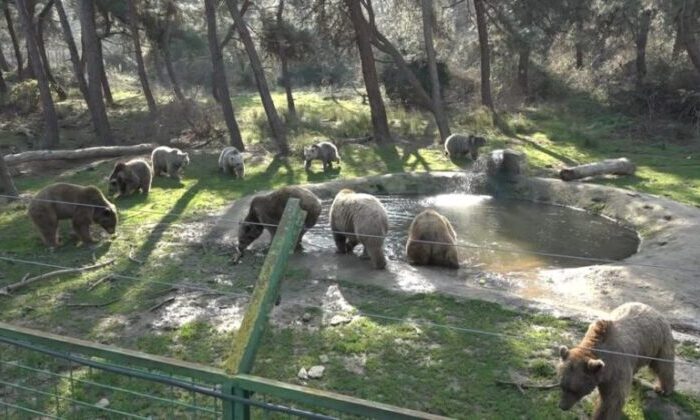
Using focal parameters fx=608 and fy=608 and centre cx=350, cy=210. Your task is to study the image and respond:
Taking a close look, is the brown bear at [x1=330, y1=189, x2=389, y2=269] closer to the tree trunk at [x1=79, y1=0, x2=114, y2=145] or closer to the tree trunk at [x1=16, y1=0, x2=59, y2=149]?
the tree trunk at [x1=79, y1=0, x2=114, y2=145]

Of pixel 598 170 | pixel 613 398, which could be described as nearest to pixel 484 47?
pixel 598 170

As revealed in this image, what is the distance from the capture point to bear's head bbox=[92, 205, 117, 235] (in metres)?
10.3

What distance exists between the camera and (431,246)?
9.30 m

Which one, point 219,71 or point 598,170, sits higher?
point 219,71

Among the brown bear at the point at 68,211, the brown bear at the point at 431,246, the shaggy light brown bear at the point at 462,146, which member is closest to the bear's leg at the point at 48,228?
the brown bear at the point at 68,211

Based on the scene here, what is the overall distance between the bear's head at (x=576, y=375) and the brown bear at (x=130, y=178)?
11.5 m

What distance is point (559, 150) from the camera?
20125 mm

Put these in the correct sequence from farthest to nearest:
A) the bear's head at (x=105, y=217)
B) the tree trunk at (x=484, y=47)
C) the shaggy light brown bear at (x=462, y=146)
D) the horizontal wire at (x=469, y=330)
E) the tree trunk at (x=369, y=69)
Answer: the tree trunk at (x=484, y=47) → the tree trunk at (x=369, y=69) → the shaggy light brown bear at (x=462, y=146) → the bear's head at (x=105, y=217) → the horizontal wire at (x=469, y=330)

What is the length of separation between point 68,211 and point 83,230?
1.29 feet

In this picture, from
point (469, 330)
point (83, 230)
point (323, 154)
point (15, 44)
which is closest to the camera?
point (469, 330)

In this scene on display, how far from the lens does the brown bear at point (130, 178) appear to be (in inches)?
543

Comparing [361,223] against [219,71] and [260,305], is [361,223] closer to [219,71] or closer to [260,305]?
[260,305]

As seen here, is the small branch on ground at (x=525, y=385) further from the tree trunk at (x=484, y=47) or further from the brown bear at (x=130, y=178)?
the tree trunk at (x=484, y=47)

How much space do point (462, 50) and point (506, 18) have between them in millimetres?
11332
